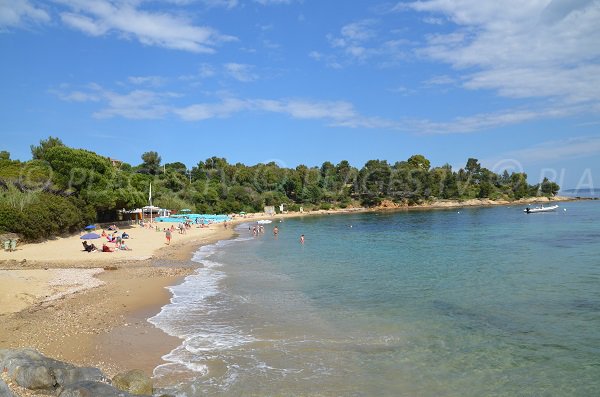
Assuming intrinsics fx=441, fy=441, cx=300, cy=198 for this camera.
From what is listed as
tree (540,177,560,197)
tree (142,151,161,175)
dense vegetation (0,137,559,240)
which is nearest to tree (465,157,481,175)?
dense vegetation (0,137,559,240)

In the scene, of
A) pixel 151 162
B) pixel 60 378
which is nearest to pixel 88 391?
pixel 60 378

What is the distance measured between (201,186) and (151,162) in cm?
1707

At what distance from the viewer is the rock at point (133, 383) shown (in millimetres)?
8859

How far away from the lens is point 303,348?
1227 cm

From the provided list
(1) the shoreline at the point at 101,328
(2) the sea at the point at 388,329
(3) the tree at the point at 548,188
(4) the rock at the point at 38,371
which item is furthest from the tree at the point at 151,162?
(3) the tree at the point at 548,188

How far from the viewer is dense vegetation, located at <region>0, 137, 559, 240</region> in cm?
3741

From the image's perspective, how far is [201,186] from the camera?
9738 centimetres

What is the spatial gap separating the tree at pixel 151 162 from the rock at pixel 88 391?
102m

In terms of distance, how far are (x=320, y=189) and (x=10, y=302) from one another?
10891 centimetres

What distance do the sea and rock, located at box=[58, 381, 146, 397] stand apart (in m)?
1.90

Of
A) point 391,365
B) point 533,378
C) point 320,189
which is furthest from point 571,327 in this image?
point 320,189

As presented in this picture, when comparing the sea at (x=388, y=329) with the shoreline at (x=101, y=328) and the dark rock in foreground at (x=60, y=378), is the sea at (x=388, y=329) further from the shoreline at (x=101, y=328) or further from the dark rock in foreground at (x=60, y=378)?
the dark rock in foreground at (x=60, y=378)

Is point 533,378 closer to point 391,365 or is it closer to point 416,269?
point 391,365

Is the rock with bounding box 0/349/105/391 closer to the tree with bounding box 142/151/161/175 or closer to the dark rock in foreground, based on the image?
the dark rock in foreground
